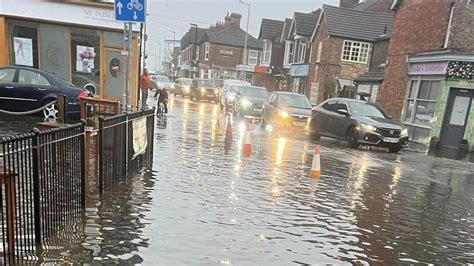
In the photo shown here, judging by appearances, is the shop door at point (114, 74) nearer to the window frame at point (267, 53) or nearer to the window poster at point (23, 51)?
the window poster at point (23, 51)

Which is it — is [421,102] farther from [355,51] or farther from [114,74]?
[355,51]

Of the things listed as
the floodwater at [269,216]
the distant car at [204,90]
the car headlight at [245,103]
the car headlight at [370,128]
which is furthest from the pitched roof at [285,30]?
the floodwater at [269,216]

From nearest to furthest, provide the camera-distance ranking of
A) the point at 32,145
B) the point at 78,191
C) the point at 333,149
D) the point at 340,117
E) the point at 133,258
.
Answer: the point at 32,145, the point at 133,258, the point at 78,191, the point at 333,149, the point at 340,117

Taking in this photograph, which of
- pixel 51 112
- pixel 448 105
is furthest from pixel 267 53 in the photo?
pixel 51 112

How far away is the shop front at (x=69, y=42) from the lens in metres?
15.9

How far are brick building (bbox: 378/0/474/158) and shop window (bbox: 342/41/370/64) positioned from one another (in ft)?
35.6

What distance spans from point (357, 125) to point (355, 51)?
20.2 meters

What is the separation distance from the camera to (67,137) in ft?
15.6

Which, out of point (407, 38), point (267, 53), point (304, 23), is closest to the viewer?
point (407, 38)

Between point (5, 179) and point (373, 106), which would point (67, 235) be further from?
point (373, 106)

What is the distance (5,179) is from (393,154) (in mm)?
13103

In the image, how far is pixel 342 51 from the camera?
106ft

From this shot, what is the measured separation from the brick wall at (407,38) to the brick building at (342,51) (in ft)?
30.3

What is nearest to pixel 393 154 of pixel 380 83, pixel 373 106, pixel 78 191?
pixel 373 106
